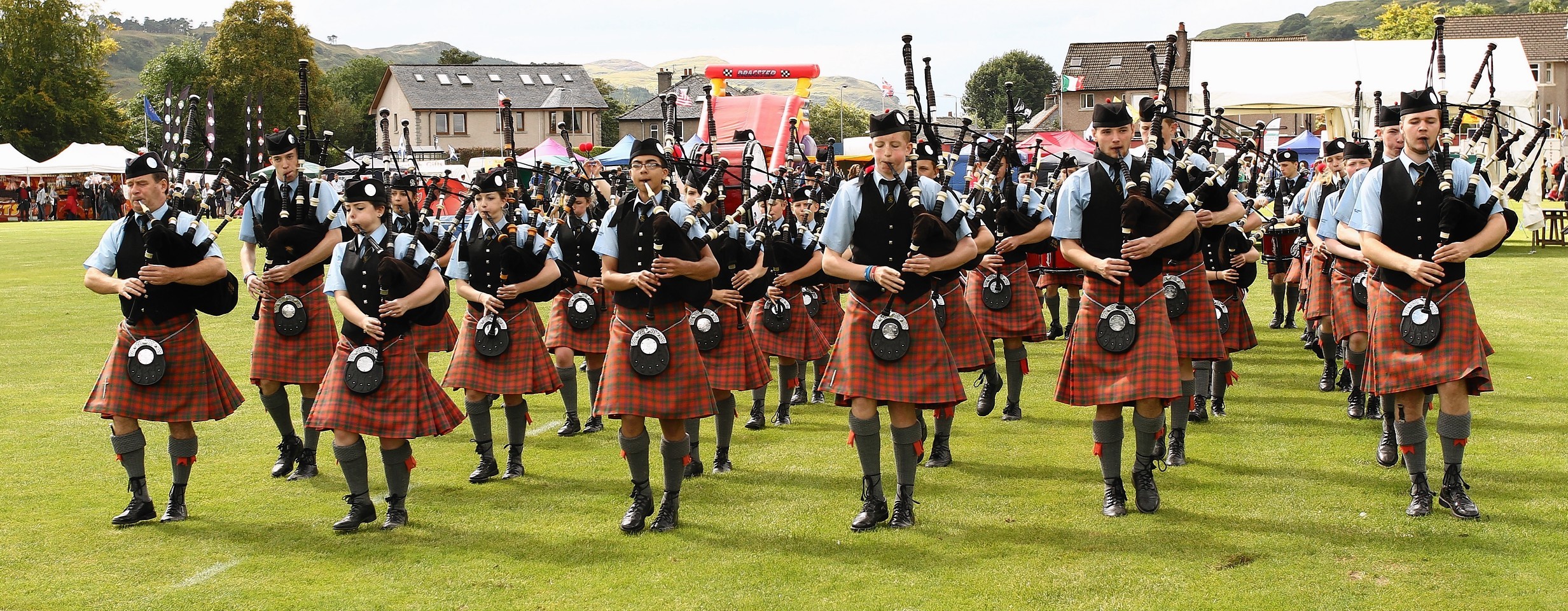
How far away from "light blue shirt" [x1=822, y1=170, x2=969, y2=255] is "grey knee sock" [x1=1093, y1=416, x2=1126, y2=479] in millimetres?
935

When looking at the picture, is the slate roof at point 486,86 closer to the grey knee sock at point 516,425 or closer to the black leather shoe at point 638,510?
the grey knee sock at point 516,425

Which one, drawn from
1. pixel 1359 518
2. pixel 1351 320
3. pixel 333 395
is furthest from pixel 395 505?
pixel 1351 320

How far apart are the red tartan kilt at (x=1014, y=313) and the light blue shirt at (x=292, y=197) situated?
3550 mm

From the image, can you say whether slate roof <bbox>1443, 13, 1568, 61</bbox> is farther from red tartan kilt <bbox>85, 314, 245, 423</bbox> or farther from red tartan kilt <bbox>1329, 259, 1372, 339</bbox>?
red tartan kilt <bbox>85, 314, 245, 423</bbox>

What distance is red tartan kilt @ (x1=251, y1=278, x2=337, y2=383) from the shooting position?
619 cm

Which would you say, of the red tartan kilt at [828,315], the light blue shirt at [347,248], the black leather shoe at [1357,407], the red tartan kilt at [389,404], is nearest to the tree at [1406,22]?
the black leather shoe at [1357,407]

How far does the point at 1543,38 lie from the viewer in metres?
62.0

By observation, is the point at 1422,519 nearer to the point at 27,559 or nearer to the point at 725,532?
the point at 725,532

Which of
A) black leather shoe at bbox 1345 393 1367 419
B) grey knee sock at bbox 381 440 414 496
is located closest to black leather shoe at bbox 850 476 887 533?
grey knee sock at bbox 381 440 414 496

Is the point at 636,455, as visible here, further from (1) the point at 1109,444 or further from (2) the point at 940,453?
(1) the point at 1109,444

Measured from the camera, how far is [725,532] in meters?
5.09

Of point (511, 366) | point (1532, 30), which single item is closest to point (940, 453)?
point (511, 366)

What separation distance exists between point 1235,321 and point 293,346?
4.91 meters

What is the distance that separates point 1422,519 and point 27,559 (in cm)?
518
